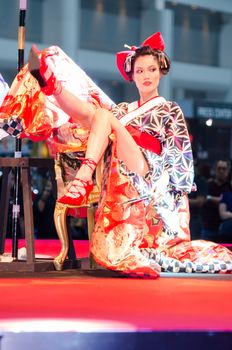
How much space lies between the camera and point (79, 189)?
248cm

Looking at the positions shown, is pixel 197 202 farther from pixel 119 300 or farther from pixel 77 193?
pixel 119 300

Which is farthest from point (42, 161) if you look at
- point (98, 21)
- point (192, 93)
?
point (192, 93)

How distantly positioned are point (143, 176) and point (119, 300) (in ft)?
2.60

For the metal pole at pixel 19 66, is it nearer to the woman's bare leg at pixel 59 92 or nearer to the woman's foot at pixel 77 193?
the woman's bare leg at pixel 59 92

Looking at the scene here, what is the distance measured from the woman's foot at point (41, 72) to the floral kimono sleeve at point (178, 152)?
0.54 m

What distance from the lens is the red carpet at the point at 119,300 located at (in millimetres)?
1726

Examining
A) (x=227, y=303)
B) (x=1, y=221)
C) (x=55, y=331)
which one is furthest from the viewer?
(x=1, y=221)

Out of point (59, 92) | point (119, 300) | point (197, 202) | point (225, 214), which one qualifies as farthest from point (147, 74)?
point (197, 202)

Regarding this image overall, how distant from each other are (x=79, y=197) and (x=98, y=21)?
27.5 ft

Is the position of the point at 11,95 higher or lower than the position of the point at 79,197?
higher

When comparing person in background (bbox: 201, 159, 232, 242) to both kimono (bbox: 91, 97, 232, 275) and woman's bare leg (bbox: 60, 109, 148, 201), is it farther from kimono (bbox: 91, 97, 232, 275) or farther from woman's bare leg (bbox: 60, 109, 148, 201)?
woman's bare leg (bbox: 60, 109, 148, 201)

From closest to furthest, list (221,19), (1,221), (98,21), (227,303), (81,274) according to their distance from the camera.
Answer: (227,303)
(81,274)
(1,221)
(98,21)
(221,19)

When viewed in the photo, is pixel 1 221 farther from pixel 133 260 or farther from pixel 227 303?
pixel 227 303

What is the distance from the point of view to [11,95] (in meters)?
2.75
